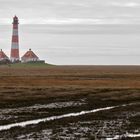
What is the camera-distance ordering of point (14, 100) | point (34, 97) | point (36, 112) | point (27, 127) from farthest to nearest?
point (34, 97) < point (14, 100) < point (36, 112) < point (27, 127)

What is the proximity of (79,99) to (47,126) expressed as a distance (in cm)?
2092

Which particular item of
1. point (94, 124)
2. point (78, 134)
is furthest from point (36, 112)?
point (78, 134)

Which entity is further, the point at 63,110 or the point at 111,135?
the point at 63,110

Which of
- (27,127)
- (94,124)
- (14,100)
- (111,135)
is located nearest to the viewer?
(111,135)

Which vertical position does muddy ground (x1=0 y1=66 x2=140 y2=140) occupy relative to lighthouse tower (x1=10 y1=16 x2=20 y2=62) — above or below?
below

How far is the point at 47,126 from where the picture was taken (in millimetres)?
29375

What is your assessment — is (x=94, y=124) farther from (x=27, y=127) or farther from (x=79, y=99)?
(x=79, y=99)

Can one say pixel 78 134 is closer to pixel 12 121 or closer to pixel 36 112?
pixel 12 121

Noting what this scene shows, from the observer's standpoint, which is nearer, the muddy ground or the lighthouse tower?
the muddy ground

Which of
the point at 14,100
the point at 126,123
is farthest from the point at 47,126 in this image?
the point at 14,100

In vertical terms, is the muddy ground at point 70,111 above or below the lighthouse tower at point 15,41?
below

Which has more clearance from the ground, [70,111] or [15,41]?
[15,41]

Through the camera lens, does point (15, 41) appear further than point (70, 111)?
Yes

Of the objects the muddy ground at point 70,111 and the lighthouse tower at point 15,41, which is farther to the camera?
the lighthouse tower at point 15,41
